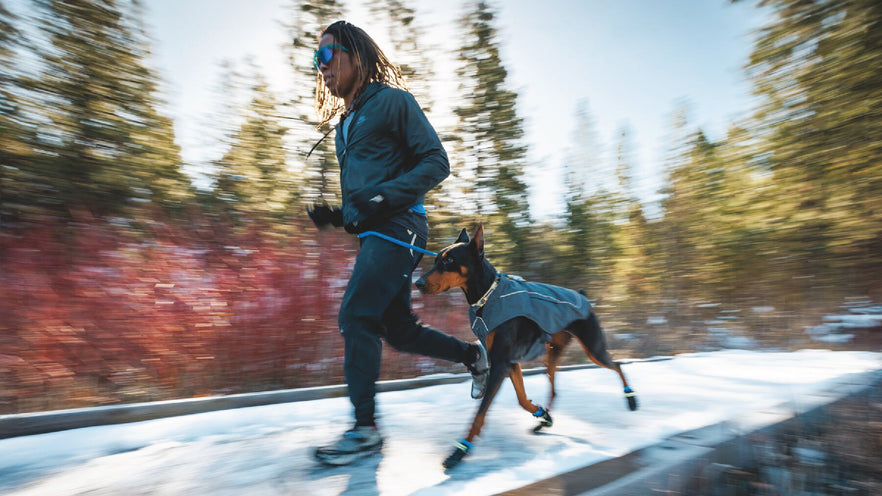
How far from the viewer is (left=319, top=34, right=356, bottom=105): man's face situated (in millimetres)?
2438

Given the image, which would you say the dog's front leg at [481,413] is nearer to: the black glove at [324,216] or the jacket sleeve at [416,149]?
the jacket sleeve at [416,149]

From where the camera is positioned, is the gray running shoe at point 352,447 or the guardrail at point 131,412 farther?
the guardrail at point 131,412

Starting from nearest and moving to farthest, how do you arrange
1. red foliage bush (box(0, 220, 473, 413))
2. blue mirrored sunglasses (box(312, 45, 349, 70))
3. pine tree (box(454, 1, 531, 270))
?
blue mirrored sunglasses (box(312, 45, 349, 70)) → red foliage bush (box(0, 220, 473, 413)) → pine tree (box(454, 1, 531, 270))

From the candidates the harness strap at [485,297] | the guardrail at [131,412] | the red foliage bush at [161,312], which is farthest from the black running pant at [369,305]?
the red foliage bush at [161,312]

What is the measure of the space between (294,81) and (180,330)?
406 centimetres

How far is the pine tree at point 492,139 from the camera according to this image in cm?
936

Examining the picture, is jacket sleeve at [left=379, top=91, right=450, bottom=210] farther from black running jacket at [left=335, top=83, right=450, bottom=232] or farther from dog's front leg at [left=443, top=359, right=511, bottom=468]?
dog's front leg at [left=443, top=359, right=511, bottom=468]

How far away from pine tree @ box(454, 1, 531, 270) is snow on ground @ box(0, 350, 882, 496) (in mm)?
5695

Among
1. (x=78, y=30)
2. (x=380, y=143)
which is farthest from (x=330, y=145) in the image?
(x=380, y=143)

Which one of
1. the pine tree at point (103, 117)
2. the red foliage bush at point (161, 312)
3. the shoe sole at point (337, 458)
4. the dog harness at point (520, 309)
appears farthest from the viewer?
the pine tree at point (103, 117)

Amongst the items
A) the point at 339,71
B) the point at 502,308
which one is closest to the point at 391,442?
the point at 502,308

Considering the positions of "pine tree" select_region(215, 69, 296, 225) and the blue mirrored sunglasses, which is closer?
the blue mirrored sunglasses

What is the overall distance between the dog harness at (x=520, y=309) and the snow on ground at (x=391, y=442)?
0.54 metres

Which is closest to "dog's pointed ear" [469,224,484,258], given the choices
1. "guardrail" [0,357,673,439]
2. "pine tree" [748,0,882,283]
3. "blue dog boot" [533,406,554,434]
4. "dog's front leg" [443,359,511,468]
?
"dog's front leg" [443,359,511,468]
